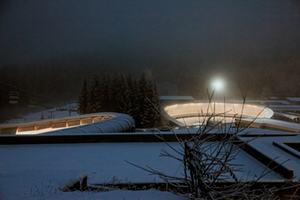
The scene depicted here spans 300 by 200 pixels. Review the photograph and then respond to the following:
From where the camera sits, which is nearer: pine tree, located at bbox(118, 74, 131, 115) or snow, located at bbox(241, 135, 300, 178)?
snow, located at bbox(241, 135, 300, 178)

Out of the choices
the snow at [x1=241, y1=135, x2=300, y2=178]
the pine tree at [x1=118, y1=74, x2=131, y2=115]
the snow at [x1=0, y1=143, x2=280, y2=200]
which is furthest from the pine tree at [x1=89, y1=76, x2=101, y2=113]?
the snow at [x1=241, y1=135, x2=300, y2=178]

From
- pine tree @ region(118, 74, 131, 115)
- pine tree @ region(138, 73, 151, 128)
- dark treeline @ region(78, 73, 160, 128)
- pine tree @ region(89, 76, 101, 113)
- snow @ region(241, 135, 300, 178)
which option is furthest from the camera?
pine tree @ region(89, 76, 101, 113)

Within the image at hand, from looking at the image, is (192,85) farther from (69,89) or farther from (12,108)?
(12,108)

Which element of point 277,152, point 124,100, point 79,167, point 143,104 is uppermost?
point 124,100

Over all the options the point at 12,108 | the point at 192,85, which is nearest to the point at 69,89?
the point at 12,108

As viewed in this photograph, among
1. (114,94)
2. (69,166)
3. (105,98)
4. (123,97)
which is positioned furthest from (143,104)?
(69,166)

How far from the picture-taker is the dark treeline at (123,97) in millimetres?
29656

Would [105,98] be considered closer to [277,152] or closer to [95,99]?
[95,99]

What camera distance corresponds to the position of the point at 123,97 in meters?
30.5

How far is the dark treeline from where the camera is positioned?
1168 inches

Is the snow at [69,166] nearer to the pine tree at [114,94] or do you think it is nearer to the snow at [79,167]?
the snow at [79,167]

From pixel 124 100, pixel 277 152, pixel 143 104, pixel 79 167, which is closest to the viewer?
pixel 79 167

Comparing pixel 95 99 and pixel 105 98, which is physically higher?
pixel 105 98

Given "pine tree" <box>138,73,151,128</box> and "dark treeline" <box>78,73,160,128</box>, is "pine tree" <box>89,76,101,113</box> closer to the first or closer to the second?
"dark treeline" <box>78,73,160,128</box>
